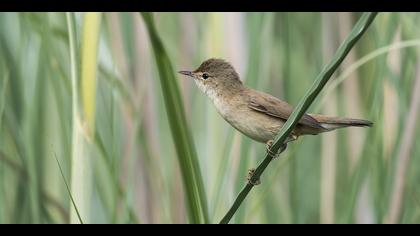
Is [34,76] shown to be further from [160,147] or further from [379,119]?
[379,119]

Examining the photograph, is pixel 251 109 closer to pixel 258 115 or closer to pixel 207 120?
pixel 258 115

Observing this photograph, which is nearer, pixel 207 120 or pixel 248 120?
pixel 248 120

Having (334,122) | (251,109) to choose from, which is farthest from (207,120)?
(334,122)

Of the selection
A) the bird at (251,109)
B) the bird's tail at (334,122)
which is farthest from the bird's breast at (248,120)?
the bird's tail at (334,122)

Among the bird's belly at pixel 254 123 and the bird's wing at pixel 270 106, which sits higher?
the bird's wing at pixel 270 106

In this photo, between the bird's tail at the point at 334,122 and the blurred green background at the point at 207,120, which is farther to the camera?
the blurred green background at the point at 207,120

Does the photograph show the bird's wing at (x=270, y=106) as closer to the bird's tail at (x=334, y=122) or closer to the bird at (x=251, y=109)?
the bird at (x=251, y=109)

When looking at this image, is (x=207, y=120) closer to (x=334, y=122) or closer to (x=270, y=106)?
(x=270, y=106)

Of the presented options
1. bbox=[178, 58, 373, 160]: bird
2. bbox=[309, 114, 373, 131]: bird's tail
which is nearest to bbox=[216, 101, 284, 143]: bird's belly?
bbox=[178, 58, 373, 160]: bird
